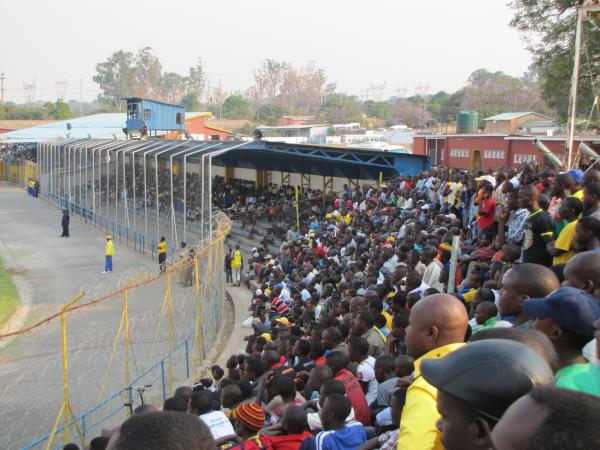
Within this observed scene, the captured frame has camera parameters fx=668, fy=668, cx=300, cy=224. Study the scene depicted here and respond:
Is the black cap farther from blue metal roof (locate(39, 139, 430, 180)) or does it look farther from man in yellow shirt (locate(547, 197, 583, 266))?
blue metal roof (locate(39, 139, 430, 180))

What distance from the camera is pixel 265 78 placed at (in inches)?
4560

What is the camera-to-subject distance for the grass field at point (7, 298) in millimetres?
15594

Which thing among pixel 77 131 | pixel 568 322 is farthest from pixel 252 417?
pixel 77 131

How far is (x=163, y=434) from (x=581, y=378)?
1996mm

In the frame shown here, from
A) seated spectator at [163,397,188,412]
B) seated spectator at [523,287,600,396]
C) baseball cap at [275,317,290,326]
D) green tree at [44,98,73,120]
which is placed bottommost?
baseball cap at [275,317,290,326]

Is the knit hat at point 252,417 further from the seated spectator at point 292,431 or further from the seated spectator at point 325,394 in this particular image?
the seated spectator at point 325,394

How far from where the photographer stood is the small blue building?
132 feet

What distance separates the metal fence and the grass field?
2.66 ft

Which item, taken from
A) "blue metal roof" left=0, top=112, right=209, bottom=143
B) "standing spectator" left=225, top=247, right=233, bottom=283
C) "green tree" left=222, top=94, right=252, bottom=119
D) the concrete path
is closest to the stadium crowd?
the concrete path

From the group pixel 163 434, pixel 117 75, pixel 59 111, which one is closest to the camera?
pixel 163 434

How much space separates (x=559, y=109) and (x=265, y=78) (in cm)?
9285

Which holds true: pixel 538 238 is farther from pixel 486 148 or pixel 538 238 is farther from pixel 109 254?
pixel 486 148

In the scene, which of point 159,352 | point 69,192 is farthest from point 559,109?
point 69,192

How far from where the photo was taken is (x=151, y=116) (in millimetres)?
40812
